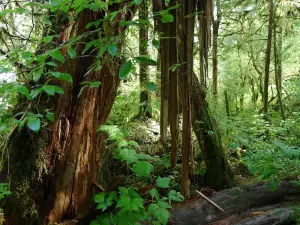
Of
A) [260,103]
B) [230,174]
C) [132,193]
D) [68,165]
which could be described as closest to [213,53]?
[230,174]

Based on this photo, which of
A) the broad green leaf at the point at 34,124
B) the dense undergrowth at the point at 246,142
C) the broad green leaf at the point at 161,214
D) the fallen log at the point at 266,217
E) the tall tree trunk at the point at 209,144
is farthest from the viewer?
the tall tree trunk at the point at 209,144

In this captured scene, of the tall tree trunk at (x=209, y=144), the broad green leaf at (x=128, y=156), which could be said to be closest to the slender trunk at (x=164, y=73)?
the broad green leaf at (x=128, y=156)

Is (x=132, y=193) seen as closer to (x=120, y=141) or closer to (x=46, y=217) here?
(x=120, y=141)

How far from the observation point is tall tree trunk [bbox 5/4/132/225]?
307cm

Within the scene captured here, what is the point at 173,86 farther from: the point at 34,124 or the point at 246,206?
the point at 246,206

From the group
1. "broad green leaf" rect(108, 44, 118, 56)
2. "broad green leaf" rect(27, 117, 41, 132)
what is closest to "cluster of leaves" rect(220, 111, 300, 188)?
"broad green leaf" rect(108, 44, 118, 56)

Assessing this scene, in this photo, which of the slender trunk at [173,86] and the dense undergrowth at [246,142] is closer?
the slender trunk at [173,86]

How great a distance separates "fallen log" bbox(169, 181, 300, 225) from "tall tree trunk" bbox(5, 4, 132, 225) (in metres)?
1.44

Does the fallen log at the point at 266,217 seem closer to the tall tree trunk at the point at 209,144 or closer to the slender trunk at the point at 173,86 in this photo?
the tall tree trunk at the point at 209,144

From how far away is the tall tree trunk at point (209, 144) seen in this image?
5.07 meters

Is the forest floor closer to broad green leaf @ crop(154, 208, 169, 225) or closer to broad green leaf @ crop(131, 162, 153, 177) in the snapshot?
broad green leaf @ crop(154, 208, 169, 225)

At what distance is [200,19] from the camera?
2301 mm

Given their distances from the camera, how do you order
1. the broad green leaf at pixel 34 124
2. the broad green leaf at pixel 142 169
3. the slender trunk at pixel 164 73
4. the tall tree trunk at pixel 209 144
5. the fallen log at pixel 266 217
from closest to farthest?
the broad green leaf at pixel 34 124
the broad green leaf at pixel 142 169
the slender trunk at pixel 164 73
the fallen log at pixel 266 217
the tall tree trunk at pixel 209 144

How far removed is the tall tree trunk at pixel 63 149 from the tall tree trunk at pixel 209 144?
7.16 ft
